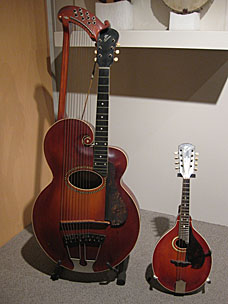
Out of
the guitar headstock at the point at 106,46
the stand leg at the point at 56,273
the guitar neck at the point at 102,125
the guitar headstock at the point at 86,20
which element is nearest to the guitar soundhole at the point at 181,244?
the guitar neck at the point at 102,125

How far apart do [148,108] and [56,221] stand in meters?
0.85

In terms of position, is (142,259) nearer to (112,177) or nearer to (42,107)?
(112,177)

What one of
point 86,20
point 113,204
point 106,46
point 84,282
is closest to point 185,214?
point 113,204

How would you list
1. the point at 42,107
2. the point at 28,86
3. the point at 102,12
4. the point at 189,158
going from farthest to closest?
the point at 42,107
the point at 28,86
the point at 102,12
the point at 189,158

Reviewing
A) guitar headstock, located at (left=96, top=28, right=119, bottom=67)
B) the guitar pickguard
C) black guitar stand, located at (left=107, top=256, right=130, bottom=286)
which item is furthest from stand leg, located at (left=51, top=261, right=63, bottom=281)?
guitar headstock, located at (left=96, top=28, right=119, bottom=67)

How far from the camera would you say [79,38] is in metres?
1.72

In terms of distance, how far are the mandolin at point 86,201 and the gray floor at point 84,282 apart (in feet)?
Result: 0.31

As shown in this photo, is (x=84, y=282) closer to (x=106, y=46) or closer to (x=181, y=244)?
(x=181, y=244)

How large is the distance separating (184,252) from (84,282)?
1.61 feet

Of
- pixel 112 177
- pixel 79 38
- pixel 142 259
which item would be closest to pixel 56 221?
pixel 112 177

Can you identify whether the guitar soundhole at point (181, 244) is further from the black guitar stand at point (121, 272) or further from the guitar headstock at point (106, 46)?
the guitar headstock at point (106, 46)

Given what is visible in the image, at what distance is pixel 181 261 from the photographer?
1464mm

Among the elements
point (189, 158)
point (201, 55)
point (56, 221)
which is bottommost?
point (56, 221)

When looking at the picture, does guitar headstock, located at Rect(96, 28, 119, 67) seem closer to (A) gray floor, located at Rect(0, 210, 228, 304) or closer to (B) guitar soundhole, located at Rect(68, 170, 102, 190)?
(B) guitar soundhole, located at Rect(68, 170, 102, 190)
